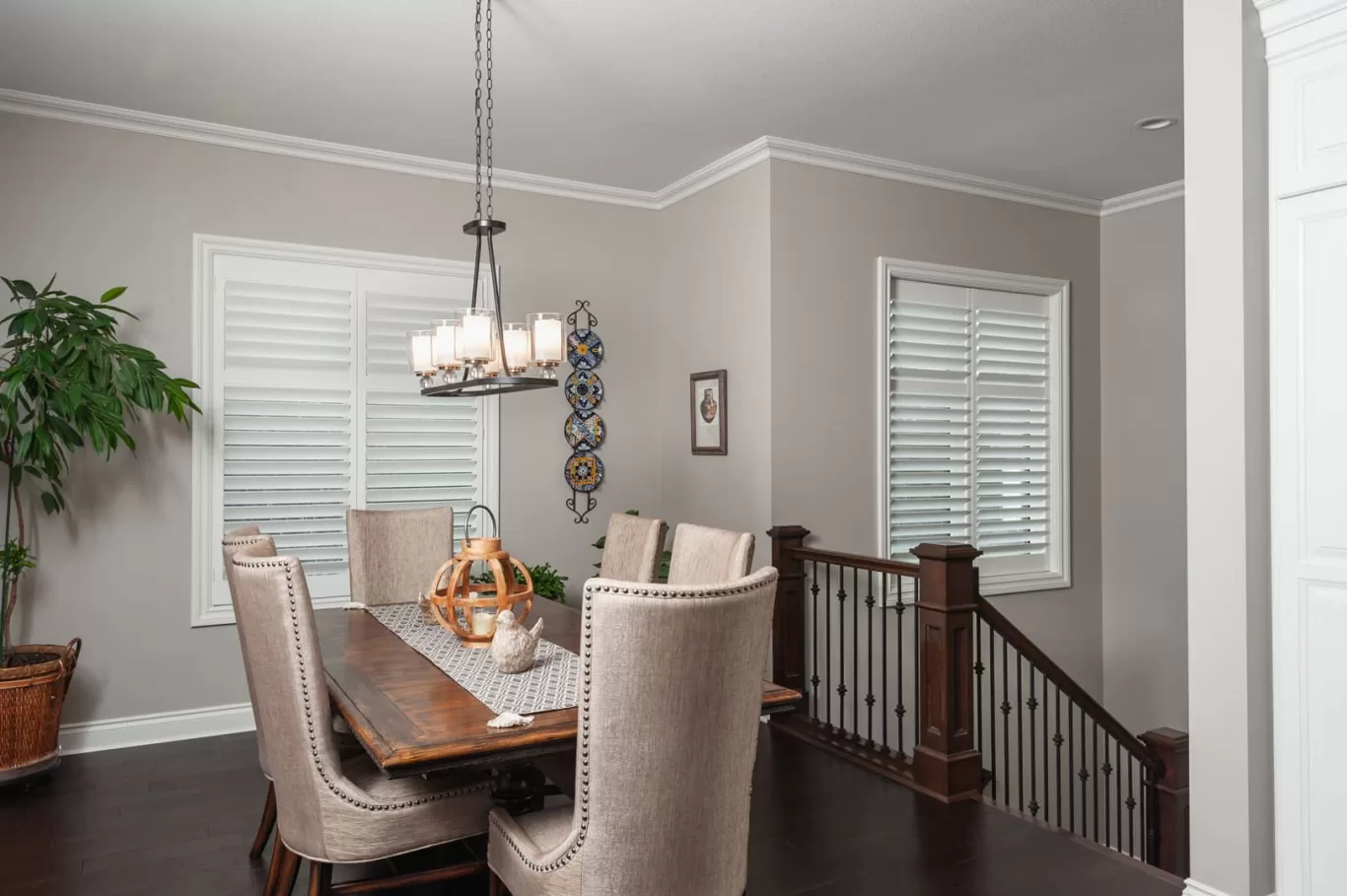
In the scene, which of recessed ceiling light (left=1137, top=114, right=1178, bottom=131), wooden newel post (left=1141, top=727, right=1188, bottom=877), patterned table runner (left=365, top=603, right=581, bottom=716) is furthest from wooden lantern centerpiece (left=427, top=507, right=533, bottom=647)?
recessed ceiling light (left=1137, top=114, right=1178, bottom=131)

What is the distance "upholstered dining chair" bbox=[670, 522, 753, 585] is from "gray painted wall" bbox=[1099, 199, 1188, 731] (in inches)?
134

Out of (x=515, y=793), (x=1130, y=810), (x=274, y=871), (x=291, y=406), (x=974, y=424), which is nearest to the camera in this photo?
(x=515, y=793)

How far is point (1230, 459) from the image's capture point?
8.50ft

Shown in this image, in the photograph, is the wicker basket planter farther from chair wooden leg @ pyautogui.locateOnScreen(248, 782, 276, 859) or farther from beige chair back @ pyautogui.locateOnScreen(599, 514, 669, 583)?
beige chair back @ pyautogui.locateOnScreen(599, 514, 669, 583)

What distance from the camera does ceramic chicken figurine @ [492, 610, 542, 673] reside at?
8.19 feet

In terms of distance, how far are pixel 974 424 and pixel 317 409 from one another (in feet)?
11.4

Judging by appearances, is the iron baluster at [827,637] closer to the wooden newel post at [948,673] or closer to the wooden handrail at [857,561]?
the wooden handrail at [857,561]

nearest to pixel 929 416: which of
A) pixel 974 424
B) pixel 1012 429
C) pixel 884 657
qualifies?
pixel 974 424

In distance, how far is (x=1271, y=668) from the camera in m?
2.57

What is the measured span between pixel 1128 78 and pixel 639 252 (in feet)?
8.56

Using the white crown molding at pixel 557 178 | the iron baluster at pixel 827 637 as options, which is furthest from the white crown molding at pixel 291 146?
the iron baluster at pixel 827 637

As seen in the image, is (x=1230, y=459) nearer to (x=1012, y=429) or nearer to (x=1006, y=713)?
(x=1006, y=713)

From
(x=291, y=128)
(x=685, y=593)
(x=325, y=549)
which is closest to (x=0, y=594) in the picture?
(x=325, y=549)

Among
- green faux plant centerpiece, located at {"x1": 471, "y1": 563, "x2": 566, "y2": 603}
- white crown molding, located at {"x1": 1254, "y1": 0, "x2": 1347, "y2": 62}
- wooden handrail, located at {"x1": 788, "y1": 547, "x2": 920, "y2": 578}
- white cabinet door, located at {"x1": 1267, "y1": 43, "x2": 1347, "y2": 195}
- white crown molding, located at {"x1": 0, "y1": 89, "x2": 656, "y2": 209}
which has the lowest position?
green faux plant centerpiece, located at {"x1": 471, "y1": 563, "x2": 566, "y2": 603}
